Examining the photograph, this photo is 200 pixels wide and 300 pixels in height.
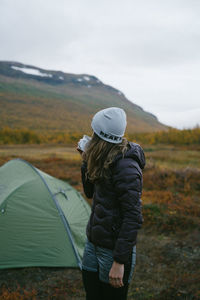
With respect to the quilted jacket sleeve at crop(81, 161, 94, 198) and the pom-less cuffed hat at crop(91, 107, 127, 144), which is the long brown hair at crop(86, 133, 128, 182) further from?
the quilted jacket sleeve at crop(81, 161, 94, 198)

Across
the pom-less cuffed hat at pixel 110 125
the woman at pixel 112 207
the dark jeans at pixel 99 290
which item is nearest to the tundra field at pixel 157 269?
the dark jeans at pixel 99 290

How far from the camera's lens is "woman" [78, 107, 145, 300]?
6.57 ft

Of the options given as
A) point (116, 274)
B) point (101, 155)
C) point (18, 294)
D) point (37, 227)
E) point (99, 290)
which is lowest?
point (18, 294)

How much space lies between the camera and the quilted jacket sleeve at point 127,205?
199cm

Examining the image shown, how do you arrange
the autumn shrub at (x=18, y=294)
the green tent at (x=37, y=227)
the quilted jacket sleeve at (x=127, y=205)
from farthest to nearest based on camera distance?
1. the green tent at (x=37, y=227)
2. the autumn shrub at (x=18, y=294)
3. the quilted jacket sleeve at (x=127, y=205)

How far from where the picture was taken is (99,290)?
227 centimetres

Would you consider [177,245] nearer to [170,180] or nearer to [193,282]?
[193,282]

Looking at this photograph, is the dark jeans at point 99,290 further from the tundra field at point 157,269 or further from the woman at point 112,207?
the tundra field at point 157,269

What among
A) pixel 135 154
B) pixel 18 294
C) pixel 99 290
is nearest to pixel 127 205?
pixel 135 154

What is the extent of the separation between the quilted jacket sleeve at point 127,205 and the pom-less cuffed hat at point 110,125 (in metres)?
0.24

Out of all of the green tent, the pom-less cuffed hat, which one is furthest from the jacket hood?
the green tent

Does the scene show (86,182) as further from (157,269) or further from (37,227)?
(157,269)

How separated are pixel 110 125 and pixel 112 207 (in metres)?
0.68

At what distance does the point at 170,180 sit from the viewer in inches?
435
